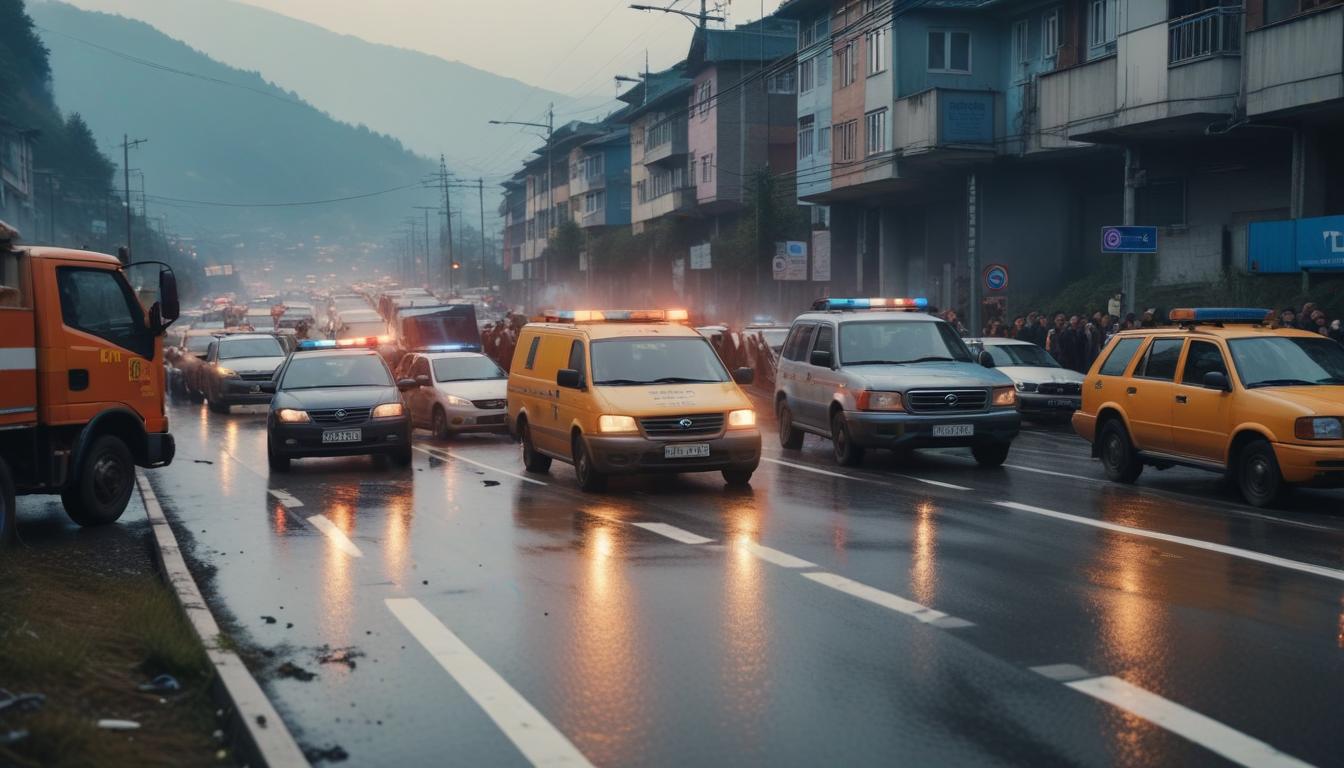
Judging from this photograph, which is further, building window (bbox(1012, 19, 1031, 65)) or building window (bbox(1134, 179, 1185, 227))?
building window (bbox(1012, 19, 1031, 65))

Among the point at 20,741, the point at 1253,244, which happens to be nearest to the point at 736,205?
the point at 1253,244

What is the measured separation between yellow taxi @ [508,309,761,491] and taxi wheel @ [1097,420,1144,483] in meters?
3.98

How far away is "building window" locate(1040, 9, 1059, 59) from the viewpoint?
138 feet

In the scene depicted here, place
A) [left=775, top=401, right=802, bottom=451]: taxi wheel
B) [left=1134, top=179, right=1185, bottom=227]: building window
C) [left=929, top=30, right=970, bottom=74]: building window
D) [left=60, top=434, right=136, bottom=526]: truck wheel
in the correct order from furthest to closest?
[left=929, top=30, right=970, bottom=74]: building window → [left=1134, top=179, right=1185, bottom=227]: building window → [left=775, top=401, right=802, bottom=451]: taxi wheel → [left=60, top=434, right=136, bottom=526]: truck wheel

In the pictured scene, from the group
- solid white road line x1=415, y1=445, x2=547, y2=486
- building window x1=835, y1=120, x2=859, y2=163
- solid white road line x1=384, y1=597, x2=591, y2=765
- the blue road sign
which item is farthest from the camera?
building window x1=835, y1=120, x2=859, y2=163

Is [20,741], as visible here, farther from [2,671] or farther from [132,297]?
[132,297]

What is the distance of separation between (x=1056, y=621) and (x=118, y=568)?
21.8 feet

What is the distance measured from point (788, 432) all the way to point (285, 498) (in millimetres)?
7402

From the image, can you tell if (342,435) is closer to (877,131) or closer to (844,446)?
(844,446)

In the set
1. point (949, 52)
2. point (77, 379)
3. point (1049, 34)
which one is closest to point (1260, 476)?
point (77, 379)

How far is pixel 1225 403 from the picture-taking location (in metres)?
13.7

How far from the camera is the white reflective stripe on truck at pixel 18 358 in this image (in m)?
11.4

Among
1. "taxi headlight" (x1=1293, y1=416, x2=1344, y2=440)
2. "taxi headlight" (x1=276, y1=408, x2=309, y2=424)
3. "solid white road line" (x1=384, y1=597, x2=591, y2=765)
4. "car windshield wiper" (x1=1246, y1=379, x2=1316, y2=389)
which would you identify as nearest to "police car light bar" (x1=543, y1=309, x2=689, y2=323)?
"taxi headlight" (x1=276, y1=408, x2=309, y2=424)

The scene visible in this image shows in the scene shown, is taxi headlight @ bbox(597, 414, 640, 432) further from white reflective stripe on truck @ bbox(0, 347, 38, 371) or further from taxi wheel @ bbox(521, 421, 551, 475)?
white reflective stripe on truck @ bbox(0, 347, 38, 371)
